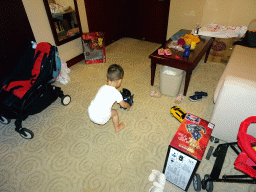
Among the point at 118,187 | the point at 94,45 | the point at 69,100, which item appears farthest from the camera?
the point at 94,45

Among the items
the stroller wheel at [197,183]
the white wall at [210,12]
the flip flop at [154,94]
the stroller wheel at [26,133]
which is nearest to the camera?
the stroller wheel at [197,183]

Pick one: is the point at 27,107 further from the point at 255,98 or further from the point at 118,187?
the point at 255,98

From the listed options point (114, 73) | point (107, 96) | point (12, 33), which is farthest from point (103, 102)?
point (12, 33)

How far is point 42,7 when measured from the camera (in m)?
2.81

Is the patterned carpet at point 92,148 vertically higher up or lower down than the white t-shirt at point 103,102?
lower down

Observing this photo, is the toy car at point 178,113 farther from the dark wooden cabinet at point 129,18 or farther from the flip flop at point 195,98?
the dark wooden cabinet at point 129,18

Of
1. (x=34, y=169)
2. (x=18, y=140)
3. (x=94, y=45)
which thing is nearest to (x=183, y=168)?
(x=34, y=169)

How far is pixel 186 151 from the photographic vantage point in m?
1.32

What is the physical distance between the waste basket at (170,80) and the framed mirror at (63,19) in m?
2.14

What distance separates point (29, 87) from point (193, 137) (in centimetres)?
214

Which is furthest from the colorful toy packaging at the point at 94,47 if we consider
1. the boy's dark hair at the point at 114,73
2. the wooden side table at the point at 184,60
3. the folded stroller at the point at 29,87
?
the boy's dark hair at the point at 114,73

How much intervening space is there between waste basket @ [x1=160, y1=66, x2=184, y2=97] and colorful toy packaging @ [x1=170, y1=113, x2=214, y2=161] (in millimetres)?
951

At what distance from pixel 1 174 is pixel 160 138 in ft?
6.08

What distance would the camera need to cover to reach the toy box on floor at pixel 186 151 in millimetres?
1324
